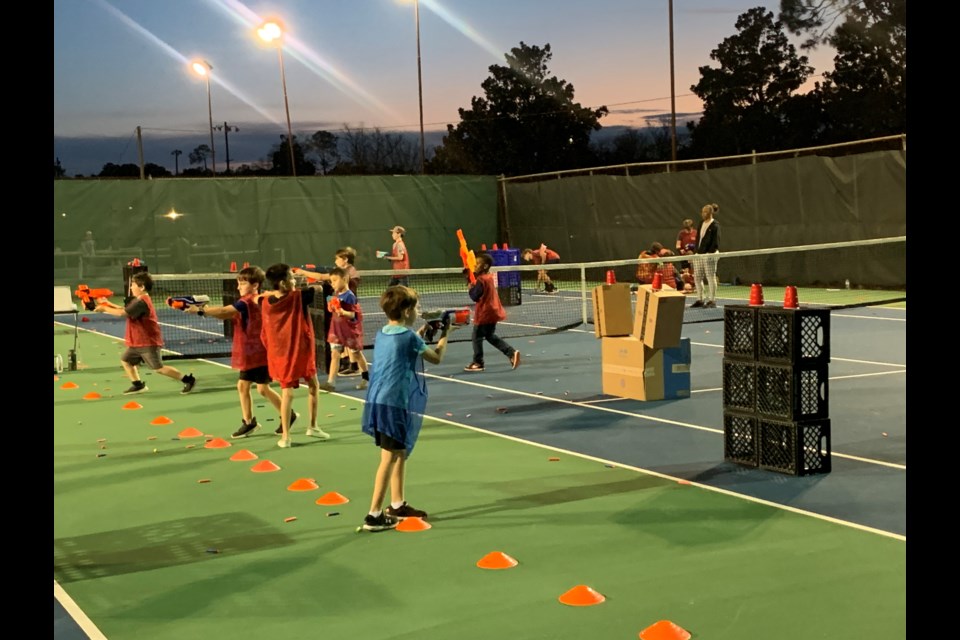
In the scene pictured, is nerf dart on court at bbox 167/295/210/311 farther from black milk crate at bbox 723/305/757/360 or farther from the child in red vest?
black milk crate at bbox 723/305/757/360

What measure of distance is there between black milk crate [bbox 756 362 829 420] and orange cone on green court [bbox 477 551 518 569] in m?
2.67

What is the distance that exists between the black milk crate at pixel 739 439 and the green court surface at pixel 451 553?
750 mm

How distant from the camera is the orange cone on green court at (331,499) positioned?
7.39 m

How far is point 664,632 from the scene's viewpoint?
4777 millimetres

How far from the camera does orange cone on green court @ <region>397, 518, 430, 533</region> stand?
22.0 feet

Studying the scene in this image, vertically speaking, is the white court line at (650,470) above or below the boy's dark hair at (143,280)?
Result: below

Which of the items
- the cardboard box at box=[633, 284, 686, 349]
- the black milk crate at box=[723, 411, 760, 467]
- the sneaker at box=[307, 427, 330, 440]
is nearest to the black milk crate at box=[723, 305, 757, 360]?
the black milk crate at box=[723, 411, 760, 467]

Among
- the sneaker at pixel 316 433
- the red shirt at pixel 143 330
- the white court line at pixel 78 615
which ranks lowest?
the white court line at pixel 78 615

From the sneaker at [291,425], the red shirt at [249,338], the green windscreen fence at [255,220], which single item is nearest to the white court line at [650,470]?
the sneaker at [291,425]

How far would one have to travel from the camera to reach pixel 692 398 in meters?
11.2

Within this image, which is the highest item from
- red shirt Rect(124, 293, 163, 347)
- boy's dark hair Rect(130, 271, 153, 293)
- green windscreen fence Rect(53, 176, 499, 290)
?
green windscreen fence Rect(53, 176, 499, 290)

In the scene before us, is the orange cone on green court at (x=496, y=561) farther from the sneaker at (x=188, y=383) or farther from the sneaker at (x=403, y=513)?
the sneaker at (x=188, y=383)
